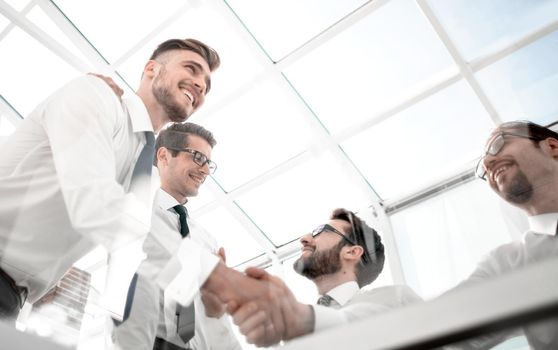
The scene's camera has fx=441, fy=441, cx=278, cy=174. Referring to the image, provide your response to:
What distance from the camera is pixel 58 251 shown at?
665 millimetres

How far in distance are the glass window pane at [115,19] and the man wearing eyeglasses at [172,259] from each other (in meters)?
0.32

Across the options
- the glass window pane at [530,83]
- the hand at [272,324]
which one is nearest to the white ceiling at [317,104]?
the glass window pane at [530,83]

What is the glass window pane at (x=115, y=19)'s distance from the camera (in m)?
0.96

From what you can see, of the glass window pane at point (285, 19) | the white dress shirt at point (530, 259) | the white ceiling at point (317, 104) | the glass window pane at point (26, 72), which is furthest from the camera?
the glass window pane at point (285, 19)

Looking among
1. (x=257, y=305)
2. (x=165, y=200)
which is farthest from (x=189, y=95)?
(x=257, y=305)

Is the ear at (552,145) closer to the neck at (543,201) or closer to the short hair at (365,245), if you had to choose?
the neck at (543,201)

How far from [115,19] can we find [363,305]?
90cm

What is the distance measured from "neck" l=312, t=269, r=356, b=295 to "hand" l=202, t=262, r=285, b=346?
0.13 meters

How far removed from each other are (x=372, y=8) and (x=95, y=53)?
962 millimetres

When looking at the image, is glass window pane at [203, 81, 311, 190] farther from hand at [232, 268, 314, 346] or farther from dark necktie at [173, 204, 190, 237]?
hand at [232, 268, 314, 346]

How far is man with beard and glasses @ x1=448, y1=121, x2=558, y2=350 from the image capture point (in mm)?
475

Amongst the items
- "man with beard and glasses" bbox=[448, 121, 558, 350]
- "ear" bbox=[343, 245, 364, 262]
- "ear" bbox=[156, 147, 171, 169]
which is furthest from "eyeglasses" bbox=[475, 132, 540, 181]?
"ear" bbox=[156, 147, 171, 169]

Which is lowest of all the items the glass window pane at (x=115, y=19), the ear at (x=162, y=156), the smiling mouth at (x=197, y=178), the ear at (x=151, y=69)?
the smiling mouth at (x=197, y=178)

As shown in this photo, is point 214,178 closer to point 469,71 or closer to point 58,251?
point 58,251
